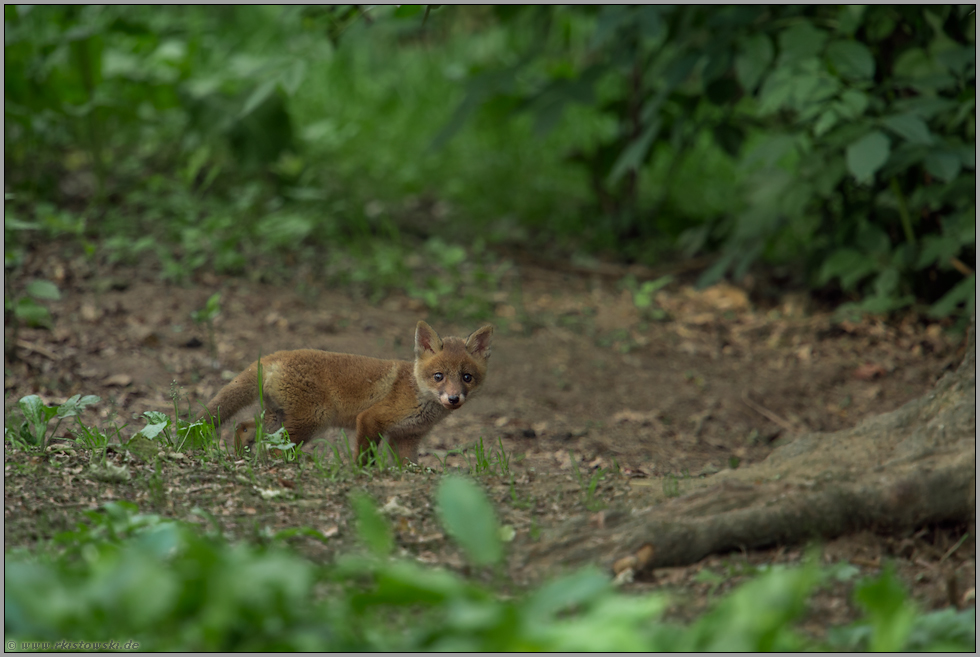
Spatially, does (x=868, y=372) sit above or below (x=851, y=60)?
below

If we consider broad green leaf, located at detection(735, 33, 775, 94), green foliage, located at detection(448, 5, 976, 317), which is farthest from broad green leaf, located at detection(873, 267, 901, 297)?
broad green leaf, located at detection(735, 33, 775, 94)

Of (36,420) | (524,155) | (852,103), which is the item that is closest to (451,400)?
(36,420)

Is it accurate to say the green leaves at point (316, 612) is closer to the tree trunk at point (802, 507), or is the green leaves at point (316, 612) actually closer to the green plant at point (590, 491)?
the tree trunk at point (802, 507)

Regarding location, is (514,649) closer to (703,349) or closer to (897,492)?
(897,492)

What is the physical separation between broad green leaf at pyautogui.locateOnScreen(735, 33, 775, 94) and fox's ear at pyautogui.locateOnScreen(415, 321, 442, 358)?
2.66 metres

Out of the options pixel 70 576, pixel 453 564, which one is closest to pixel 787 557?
pixel 453 564

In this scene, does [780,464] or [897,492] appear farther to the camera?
[780,464]

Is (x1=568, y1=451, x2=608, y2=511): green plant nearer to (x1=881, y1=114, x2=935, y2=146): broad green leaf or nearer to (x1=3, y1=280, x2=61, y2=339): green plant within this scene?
(x1=881, y1=114, x2=935, y2=146): broad green leaf

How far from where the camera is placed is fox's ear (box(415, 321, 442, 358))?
16.4 feet

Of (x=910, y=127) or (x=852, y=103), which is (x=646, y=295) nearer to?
(x=852, y=103)

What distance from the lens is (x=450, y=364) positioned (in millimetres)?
4875

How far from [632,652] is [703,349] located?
5.24m

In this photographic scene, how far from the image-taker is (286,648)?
83.7 inches

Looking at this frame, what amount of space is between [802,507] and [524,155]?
8174 mm
